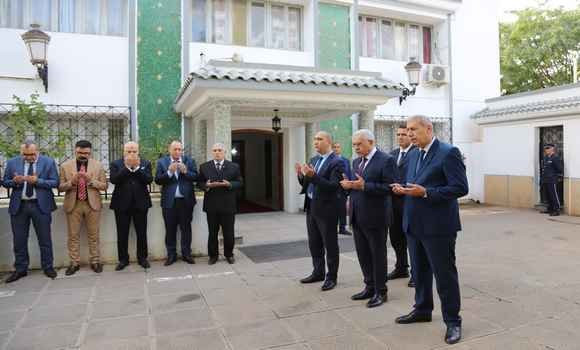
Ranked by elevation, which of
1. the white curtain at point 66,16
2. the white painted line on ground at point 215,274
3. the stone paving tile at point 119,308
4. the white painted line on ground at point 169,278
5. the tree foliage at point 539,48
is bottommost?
the stone paving tile at point 119,308

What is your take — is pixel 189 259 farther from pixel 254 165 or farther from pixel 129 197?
pixel 254 165

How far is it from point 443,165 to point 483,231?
566 cm

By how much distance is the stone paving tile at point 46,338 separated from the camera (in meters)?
3.23

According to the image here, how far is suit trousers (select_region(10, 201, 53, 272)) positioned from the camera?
16.6ft

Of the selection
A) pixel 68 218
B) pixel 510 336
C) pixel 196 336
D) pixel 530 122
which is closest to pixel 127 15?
pixel 68 218

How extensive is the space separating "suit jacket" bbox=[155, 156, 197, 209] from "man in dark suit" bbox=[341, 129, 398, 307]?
100 inches

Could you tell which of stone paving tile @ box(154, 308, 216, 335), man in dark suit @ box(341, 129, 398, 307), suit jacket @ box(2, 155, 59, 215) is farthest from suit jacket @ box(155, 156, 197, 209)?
man in dark suit @ box(341, 129, 398, 307)

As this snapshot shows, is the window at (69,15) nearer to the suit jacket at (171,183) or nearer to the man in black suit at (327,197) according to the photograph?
the suit jacket at (171,183)

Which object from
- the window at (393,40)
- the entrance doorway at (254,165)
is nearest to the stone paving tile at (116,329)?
the entrance doorway at (254,165)

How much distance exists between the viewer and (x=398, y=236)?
5.03m

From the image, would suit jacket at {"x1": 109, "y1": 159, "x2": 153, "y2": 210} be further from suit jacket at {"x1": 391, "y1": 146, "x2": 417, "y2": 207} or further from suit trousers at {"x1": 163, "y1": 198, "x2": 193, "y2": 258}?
suit jacket at {"x1": 391, "y1": 146, "x2": 417, "y2": 207}

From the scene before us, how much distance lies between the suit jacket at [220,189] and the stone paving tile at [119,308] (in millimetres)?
1688

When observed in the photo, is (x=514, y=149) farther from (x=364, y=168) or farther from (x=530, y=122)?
(x=364, y=168)

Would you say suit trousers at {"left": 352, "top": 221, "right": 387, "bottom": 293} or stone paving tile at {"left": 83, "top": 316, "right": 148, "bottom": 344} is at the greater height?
suit trousers at {"left": 352, "top": 221, "right": 387, "bottom": 293}
